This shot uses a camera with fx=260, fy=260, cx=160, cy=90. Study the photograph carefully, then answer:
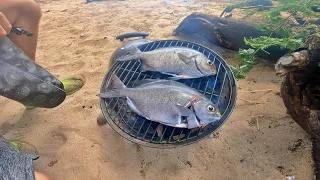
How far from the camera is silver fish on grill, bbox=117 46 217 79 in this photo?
2.51 metres

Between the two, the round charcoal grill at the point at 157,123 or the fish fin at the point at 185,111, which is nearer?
the fish fin at the point at 185,111

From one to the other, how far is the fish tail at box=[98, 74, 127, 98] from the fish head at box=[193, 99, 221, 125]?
0.71 meters

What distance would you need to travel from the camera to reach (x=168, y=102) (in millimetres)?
2270

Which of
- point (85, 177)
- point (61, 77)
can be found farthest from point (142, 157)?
point (61, 77)

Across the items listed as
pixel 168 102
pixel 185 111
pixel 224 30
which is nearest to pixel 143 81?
pixel 168 102

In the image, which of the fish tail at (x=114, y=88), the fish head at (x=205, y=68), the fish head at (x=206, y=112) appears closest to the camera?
the fish head at (x=206, y=112)

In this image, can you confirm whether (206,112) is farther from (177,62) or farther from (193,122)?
(177,62)

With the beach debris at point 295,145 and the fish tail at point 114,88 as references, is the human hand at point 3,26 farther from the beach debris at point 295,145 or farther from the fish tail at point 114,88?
the beach debris at point 295,145

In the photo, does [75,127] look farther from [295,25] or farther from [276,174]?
[295,25]

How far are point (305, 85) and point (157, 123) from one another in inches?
52.4

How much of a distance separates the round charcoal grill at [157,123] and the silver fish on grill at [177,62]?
0.15m

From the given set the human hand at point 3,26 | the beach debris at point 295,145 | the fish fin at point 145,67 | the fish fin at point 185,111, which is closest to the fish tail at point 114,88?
the fish fin at point 145,67

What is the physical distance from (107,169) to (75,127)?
0.77 meters

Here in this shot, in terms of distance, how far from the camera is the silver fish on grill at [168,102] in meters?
2.15
